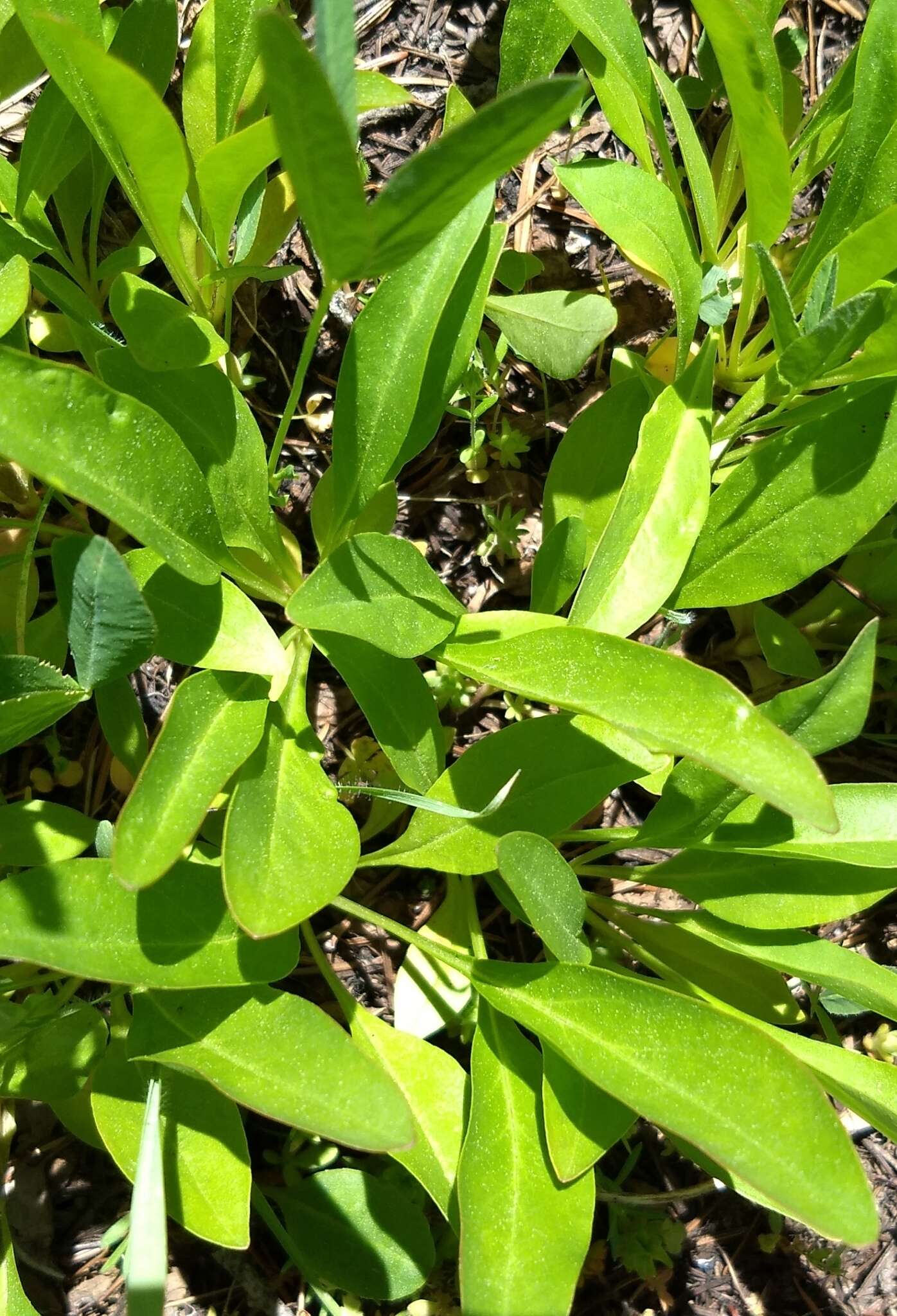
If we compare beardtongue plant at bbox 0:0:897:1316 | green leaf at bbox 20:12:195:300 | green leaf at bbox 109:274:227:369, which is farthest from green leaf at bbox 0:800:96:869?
green leaf at bbox 20:12:195:300

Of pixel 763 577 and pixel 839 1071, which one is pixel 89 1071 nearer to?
pixel 839 1071

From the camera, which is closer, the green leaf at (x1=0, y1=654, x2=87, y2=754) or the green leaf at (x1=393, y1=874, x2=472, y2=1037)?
the green leaf at (x1=0, y1=654, x2=87, y2=754)

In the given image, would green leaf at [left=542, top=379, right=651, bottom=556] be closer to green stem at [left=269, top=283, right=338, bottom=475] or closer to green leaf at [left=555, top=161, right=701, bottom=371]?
green leaf at [left=555, top=161, right=701, bottom=371]

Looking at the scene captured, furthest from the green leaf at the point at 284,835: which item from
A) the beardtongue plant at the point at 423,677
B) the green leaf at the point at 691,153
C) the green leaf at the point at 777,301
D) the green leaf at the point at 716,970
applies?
the green leaf at the point at 691,153

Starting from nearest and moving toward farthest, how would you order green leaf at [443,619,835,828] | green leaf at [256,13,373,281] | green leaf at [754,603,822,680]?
green leaf at [256,13,373,281], green leaf at [443,619,835,828], green leaf at [754,603,822,680]

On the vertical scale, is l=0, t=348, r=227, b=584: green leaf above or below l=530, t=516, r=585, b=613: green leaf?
above

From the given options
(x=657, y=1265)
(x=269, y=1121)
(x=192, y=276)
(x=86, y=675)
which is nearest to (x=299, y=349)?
(x=192, y=276)

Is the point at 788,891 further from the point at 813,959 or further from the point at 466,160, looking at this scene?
the point at 466,160
